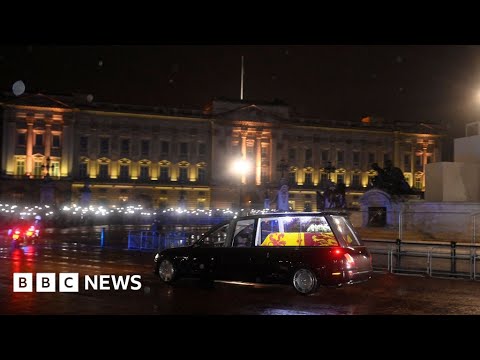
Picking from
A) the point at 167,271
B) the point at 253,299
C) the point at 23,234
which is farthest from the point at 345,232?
the point at 23,234

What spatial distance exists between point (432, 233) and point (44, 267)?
56.2 feet

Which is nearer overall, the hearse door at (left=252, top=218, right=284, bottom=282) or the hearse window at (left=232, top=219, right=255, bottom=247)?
the hearse door at (left=252, top=218, right=284, bottom=282)

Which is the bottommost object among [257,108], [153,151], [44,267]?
[44,267]

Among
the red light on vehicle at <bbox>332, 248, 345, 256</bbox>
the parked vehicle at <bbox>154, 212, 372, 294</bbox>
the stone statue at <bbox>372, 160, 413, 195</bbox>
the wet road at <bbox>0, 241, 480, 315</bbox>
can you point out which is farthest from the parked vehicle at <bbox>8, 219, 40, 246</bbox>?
the red light on vehicle at <bbox>332, 248, 345, 256</bbox>

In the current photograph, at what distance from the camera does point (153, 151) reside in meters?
95.6

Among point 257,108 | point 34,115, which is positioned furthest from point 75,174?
point 257,108

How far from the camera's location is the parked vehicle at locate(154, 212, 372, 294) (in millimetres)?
12773

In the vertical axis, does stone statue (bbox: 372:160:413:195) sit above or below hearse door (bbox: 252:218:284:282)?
above

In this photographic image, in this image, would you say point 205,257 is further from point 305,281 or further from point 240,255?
point 305,281

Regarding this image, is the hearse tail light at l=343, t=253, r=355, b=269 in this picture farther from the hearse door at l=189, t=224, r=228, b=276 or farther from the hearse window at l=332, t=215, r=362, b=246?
the hearse door at l=189, t=224, r=228, b=276

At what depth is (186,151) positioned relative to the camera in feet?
320

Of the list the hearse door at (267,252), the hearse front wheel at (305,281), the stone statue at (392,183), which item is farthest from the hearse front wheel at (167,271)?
→ the stone statue at (392,183)
